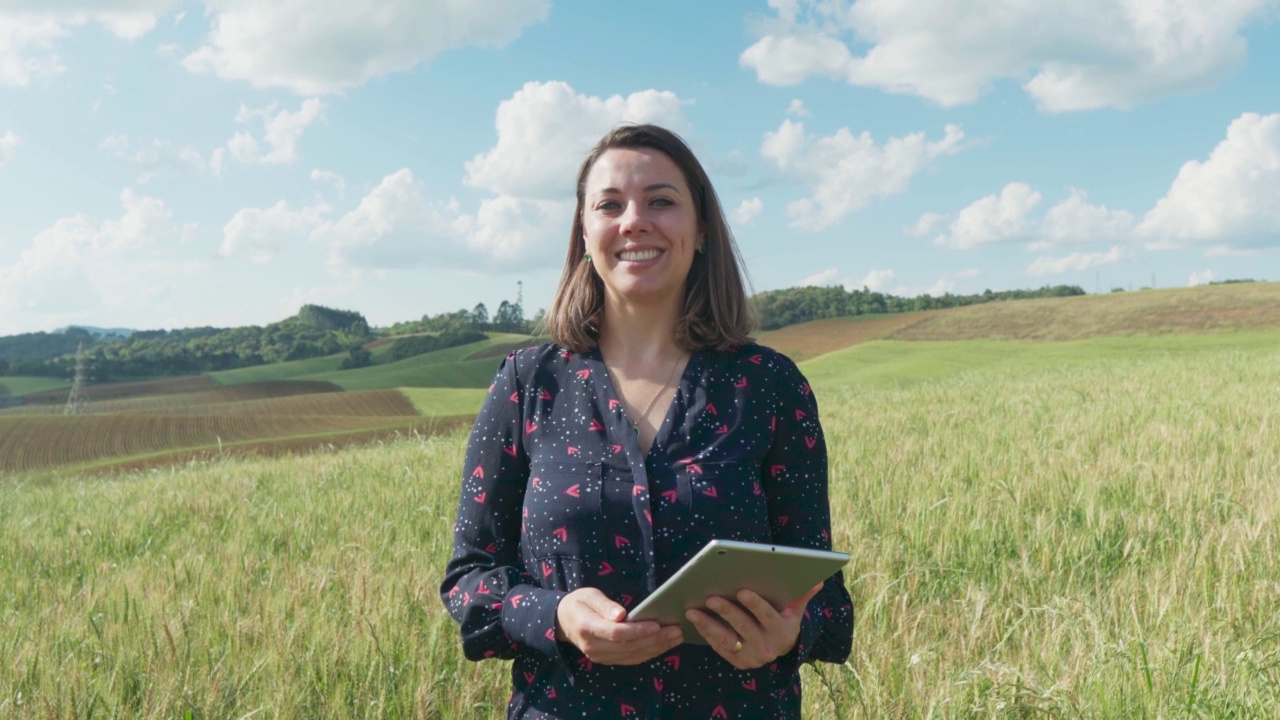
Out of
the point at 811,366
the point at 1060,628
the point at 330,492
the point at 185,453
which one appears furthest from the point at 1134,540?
the point at 811,366

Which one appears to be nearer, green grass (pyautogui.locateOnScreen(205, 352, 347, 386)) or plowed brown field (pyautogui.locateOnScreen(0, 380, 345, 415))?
plowed brown field (pyautogui.locateOnScreen(0, 380, 345, 415))

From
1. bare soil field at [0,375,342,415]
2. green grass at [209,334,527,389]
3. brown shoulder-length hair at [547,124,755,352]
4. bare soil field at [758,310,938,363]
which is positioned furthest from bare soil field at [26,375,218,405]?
brown shoulder-length hair at [547,124,755,352]

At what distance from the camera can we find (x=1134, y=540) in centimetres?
421

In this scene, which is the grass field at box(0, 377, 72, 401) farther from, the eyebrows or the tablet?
the tablet

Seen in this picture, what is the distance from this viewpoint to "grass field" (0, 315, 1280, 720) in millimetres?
2850

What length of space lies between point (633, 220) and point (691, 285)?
11.5 inches

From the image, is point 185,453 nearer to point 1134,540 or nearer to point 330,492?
point 330,492

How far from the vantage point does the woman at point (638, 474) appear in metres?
1.92

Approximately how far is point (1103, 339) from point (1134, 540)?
4670cm

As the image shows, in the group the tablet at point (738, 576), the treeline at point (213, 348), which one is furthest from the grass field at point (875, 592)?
the treeline at point (213, 348)

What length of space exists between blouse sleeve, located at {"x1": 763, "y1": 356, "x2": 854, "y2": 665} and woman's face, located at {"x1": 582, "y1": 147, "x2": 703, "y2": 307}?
0.39 meters

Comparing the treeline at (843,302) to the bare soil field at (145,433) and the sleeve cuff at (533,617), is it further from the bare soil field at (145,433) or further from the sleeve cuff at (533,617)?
the sleeve cuff at (533,617)

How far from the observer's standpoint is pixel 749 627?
1714 mm

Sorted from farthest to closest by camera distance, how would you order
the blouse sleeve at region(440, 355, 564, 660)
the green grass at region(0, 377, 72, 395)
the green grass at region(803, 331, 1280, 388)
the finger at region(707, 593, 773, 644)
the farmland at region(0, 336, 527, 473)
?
the green grass at region(0, 377, 72, 395)
the green grass at region(803, 331, 1280, 388)
the farmland at region(0, 336, 527, 473)
the blouse sleeve at region(440, 355, 564, 660)
the finger at region(707, 593, 773, 644)
